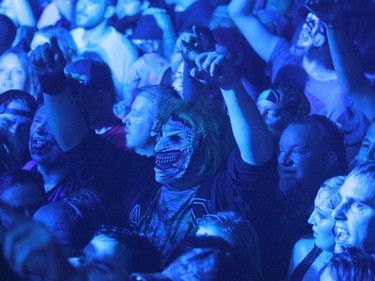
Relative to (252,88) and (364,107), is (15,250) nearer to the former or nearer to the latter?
(364,107)

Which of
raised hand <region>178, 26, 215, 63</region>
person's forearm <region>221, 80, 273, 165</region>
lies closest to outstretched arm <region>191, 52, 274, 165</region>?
person's forearm <region>221, 80, 273, 165</region>

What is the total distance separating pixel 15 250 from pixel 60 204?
1.28 m

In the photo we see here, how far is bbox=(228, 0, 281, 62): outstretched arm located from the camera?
3957 millimetres

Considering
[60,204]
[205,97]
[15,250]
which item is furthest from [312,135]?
[15,250]

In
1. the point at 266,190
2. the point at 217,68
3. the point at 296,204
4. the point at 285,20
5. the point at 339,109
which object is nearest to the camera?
the point at 217,68

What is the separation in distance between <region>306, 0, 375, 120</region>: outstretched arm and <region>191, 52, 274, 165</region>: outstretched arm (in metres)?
0.54

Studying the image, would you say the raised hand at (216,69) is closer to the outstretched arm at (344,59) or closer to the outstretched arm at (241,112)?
the outstretched arm at (241,112)

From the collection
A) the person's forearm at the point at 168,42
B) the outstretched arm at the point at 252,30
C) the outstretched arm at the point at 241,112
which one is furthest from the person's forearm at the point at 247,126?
the person's forearm at the point at 168,42

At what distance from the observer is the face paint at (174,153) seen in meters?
2.89

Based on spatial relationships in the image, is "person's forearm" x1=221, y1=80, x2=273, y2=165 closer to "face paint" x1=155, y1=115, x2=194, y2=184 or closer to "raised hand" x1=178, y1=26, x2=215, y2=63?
"raised hand" x1=178, y1=26, x2=215, y2=63

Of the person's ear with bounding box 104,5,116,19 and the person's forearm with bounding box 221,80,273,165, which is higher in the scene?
the person's forearm with bounding box 221,80,273,165

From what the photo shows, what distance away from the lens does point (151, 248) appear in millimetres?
2611

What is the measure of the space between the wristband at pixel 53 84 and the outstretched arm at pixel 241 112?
2.11ft

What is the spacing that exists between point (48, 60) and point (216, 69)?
72 centimetres
